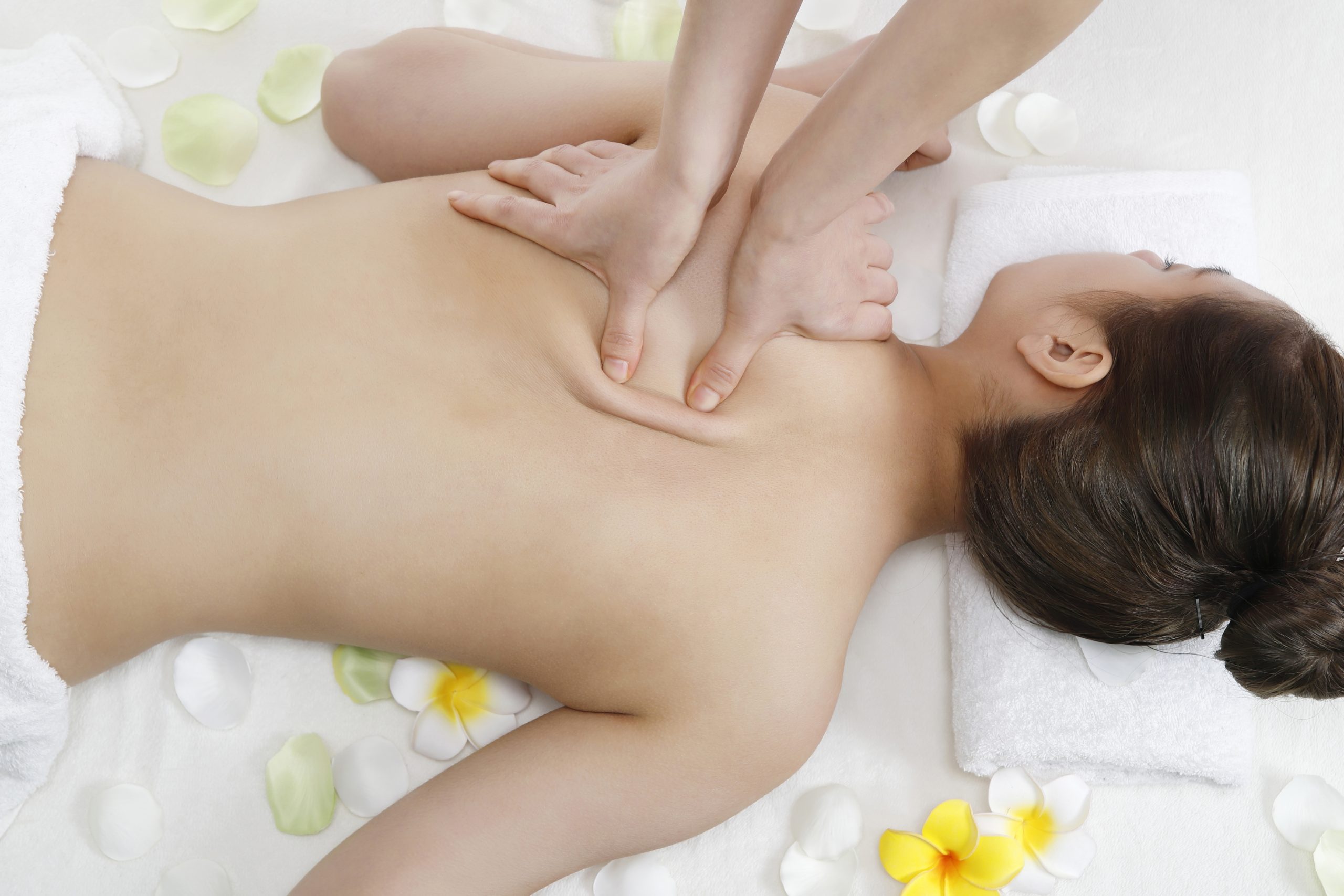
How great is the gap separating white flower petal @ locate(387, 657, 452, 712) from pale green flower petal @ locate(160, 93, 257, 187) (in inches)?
28.8

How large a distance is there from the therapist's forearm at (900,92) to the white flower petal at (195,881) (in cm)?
99

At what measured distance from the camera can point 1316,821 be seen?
3.99ft

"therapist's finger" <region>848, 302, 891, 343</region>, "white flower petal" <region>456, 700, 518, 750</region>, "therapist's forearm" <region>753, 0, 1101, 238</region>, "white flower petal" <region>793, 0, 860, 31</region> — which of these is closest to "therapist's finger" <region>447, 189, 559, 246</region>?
"therapist's forearm" <region>753, 0, 1101, 238</region>

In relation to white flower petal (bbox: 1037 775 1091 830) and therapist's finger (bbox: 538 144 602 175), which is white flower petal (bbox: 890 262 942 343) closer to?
therapist's finger (bbox: 538 144 602 175)

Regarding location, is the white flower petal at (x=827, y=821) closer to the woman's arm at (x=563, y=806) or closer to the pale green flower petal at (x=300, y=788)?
the woman's arm at (x=563, y=806)

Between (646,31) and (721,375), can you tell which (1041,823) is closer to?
(721,375)

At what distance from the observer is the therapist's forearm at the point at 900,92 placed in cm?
65

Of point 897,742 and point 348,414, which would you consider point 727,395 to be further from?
point 897,742

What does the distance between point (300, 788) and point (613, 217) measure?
0.79 m

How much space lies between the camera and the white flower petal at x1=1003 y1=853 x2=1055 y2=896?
1.19m

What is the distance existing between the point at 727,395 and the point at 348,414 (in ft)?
1.27

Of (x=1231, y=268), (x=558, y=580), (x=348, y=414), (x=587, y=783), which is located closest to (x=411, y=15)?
(x=348, y=414)

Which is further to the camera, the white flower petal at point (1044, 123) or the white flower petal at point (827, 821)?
the white flower petal at point (1044, 123)

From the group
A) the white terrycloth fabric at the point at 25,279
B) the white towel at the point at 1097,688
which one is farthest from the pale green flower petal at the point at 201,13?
the white towel at the point at 1097,688
